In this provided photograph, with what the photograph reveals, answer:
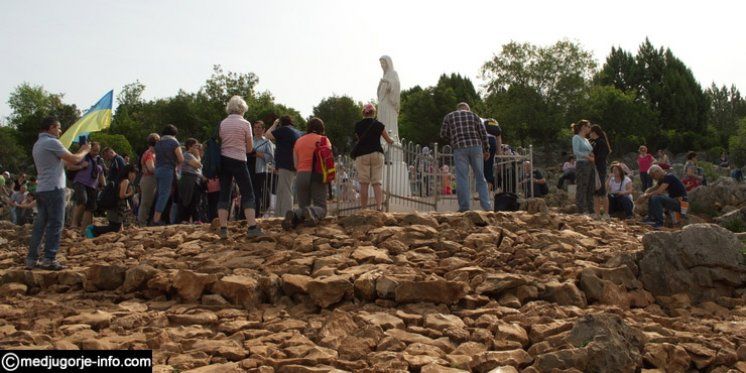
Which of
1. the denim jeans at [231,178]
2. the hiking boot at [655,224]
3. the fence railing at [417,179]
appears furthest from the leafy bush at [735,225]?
the denim jeans at [231,178]

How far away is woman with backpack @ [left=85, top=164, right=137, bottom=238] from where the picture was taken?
1098 centimetres

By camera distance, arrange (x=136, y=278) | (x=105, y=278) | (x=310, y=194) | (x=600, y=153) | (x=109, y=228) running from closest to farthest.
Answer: (x=136, y=278), (x=105, y=278), (x=310, y=194), (x=109, y=228), (x=600, y=153)

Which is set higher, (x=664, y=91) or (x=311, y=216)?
(x=664, y=91)

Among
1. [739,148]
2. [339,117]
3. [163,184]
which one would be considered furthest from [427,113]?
[163,184]

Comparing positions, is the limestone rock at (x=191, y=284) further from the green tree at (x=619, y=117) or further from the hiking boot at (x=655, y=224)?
the green tree at (x=619, y=117)

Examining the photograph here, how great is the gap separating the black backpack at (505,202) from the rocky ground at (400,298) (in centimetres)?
156

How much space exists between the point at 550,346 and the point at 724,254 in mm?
3555

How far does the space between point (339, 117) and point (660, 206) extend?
5895 centimetres

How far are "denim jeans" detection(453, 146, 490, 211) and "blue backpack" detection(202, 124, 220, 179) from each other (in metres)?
3.70

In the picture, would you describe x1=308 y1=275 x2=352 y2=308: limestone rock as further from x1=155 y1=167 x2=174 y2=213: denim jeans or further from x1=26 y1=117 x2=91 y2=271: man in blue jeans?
x1=155 y1=167 x2=174 y2=213: denim jeans

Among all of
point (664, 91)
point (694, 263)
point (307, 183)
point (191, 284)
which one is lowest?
point (191, 284)

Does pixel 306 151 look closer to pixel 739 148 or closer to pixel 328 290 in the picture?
pixel 328 290

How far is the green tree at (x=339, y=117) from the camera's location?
70188mm

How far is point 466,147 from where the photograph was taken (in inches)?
438
